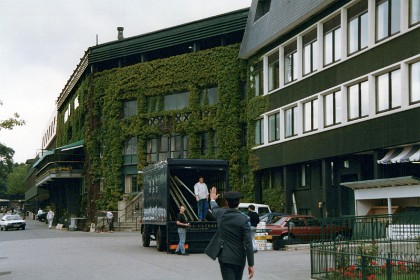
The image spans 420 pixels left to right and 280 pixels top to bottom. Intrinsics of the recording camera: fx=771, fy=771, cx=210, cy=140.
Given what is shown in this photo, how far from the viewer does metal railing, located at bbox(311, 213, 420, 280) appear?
1252cm

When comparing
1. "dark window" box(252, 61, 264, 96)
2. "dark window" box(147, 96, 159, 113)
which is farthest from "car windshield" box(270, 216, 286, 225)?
"dark window" box(147, 96, 159, 113)

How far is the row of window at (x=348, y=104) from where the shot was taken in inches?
1233

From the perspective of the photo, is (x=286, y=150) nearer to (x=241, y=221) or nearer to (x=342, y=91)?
(x=342, y=91)

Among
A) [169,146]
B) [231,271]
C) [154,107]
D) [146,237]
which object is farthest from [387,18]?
[154,107]

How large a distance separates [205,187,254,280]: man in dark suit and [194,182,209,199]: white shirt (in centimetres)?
1656

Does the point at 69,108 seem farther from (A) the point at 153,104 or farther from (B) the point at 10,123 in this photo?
(B) the point at 10,123

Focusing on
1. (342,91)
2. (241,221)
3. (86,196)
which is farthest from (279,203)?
(241,221)

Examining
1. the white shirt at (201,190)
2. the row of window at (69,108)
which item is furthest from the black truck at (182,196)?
the row of window at (69,108)

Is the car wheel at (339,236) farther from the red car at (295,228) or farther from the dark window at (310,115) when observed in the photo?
the dark window at (310,115)

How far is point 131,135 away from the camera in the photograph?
60438mm

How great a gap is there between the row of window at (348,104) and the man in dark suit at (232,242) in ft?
70.1

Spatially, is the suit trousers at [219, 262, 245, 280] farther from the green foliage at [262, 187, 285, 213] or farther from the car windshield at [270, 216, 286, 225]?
the green foliage at [262, 187, 285, 213]

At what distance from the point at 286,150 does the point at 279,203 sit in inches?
147

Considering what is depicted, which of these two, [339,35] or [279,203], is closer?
[339,35]
